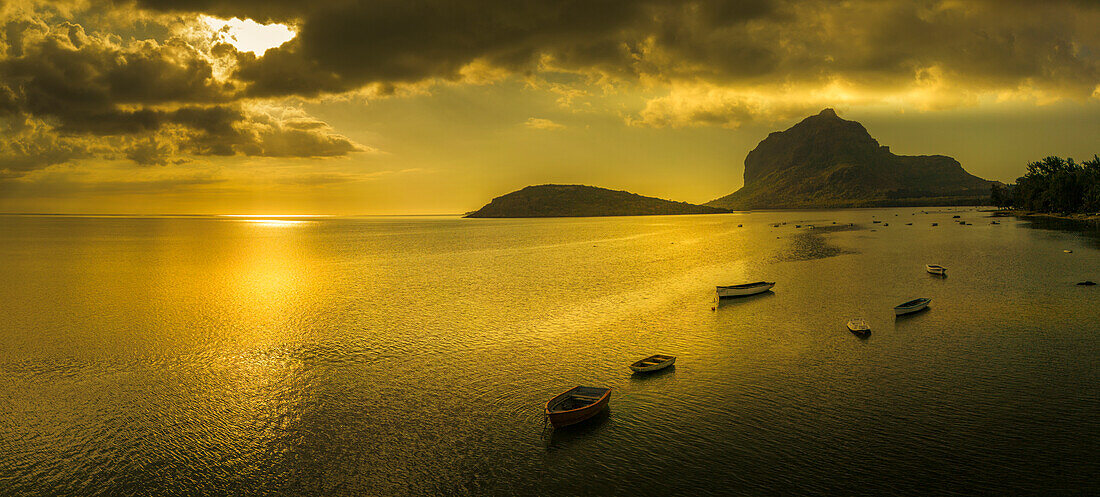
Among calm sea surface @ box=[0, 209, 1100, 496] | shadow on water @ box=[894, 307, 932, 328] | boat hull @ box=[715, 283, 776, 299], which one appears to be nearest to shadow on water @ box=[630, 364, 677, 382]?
calm sea surface @ box=[0, 209, 1100, 496]

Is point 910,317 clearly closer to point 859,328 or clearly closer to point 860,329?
point 859,328

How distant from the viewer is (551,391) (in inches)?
1521

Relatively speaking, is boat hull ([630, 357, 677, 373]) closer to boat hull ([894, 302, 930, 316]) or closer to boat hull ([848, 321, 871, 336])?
boat hull ([848, 321, 871, 336])

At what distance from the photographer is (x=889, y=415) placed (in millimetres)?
32781

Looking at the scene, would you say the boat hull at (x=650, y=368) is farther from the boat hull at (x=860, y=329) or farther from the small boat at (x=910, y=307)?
the small boat at (x=910, y=307)

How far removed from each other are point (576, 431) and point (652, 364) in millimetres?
11966

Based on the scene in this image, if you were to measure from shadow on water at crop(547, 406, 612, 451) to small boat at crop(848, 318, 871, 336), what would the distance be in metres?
33.2

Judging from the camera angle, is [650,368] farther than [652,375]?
No

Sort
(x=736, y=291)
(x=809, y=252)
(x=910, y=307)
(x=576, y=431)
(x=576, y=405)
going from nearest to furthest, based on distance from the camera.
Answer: (x=576, y=431) → (x=576, y=405) → (x=910, y=307) → (x=736, y=291) → (x=809, y=252)

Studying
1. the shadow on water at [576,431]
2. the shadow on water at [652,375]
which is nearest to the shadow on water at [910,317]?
the shadow on water at [652,375]

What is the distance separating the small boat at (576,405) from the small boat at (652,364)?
7133mm

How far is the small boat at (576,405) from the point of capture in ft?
104

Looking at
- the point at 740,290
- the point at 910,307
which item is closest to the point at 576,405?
the point at 910,307

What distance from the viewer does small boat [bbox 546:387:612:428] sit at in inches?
1251
